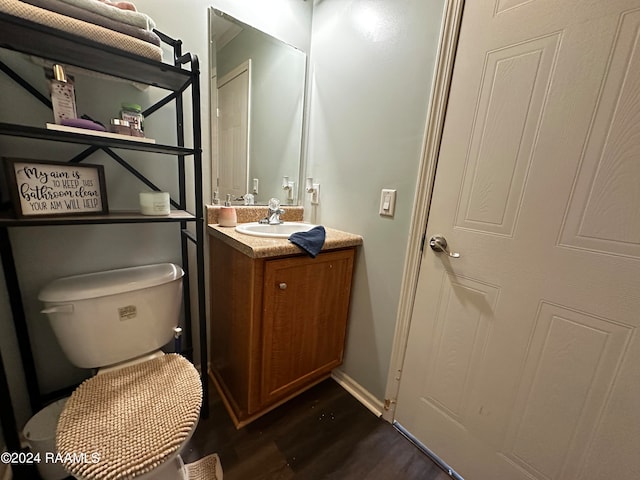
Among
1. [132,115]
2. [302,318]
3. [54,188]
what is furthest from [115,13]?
[302,318]

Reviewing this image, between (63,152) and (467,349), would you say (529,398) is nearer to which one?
(467,349)

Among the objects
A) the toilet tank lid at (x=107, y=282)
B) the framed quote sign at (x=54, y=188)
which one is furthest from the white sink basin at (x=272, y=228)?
the framed quote sign at (x=54, y=188)

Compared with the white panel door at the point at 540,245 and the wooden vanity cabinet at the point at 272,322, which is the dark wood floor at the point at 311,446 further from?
the white panel door at the point at 540,245

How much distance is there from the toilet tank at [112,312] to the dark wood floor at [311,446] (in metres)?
0.51

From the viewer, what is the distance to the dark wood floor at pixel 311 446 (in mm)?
1048

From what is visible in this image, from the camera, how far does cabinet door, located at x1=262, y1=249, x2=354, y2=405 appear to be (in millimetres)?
1079

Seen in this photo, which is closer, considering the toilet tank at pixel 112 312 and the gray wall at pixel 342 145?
the toilet tank at pixel 112 312

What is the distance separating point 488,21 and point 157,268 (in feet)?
5.14

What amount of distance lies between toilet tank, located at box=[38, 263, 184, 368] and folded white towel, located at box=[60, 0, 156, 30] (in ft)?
2.84

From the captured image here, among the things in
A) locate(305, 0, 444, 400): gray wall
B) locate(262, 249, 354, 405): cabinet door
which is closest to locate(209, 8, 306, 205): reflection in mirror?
locate(305, 0, 444, 400): gray wall

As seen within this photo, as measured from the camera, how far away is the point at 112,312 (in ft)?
3.04

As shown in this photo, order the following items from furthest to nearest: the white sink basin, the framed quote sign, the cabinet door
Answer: the white sink basin
the cabinet door
the framed quote sign

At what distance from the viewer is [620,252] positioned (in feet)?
2.23

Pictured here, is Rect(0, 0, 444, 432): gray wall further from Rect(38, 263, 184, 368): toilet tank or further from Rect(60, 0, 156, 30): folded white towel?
Rect(60, 0, 156, 30): folded white towel
